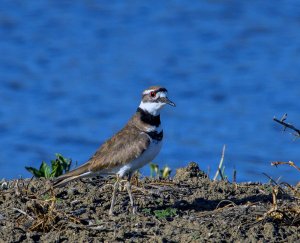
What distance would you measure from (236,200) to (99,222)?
155 centimetres

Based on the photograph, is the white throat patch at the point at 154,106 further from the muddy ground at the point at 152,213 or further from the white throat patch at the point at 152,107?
the muddy ground at the point at 152,213

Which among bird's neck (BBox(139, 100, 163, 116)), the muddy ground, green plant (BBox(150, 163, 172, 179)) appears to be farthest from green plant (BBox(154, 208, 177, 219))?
green plant (BBox(150, 163, 172, 179))

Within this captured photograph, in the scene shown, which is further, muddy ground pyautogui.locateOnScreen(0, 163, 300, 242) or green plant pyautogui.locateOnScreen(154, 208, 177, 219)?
green plant pyautogui.locateOnScreen(154, 208, 177, 219)

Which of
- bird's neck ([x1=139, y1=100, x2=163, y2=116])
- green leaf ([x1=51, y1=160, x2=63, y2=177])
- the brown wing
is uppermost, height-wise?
bird's neck ([x1=139, y1=100, x2=163, y2=116])

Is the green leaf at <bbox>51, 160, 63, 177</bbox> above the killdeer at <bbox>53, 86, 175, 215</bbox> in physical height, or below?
above

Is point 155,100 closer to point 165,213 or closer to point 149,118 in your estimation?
point 149,118

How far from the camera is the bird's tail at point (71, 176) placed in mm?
8781

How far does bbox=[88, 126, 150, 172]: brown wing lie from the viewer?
880 cm

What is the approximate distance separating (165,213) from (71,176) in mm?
1015

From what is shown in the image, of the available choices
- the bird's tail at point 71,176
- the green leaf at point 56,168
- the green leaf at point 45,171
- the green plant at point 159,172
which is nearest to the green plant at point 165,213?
the bird's tail at point 71,176

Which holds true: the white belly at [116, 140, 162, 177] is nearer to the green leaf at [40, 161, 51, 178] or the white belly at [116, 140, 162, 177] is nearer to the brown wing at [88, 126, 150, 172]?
the brown wing at [88, 126, 150, 172]

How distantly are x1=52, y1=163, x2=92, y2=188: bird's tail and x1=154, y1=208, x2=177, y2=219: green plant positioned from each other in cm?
82

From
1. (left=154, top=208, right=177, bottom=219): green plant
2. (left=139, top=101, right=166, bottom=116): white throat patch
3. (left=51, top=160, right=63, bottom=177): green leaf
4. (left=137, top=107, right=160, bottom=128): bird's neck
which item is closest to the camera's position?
(left=154, top=208, right=177, bottom=219): green plant

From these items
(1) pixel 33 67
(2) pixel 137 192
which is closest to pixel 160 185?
(2) pixel 137 192
